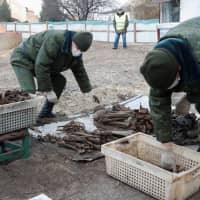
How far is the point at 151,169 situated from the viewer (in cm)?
296

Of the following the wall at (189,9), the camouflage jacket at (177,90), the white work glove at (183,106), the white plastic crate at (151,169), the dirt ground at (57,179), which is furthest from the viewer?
the wall at (189,9)

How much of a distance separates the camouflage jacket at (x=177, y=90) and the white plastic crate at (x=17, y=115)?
1.37 meters

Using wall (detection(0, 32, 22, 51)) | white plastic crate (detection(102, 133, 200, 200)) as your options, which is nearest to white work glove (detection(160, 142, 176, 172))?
white plastic crate (detection(102, 133, 200, 200))

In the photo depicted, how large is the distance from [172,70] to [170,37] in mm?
379

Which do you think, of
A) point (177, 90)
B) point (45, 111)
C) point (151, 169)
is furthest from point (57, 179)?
point (45, 111)

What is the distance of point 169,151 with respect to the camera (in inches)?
129

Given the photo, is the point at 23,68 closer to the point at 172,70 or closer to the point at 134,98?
the point at 134,98

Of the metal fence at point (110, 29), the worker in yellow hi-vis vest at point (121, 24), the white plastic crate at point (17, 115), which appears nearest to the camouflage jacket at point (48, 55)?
the white plastic crate at point (17, 115)

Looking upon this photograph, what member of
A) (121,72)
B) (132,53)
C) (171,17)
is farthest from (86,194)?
(171,17)

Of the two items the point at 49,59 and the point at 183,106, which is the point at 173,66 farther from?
the point at 183,106

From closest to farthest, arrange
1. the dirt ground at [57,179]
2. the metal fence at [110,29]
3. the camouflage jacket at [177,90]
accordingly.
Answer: the camouflage jacket at [177,90] < the dirt ground at [57,179] < the metal fence at [110,29]

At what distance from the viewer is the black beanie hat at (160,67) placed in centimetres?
249

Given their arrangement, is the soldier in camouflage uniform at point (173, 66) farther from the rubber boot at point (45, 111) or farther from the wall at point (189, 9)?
the wall at point (189, 9)

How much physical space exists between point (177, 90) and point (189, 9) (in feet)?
41.0
